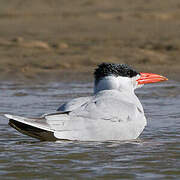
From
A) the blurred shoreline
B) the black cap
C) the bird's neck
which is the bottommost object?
the bird's neck

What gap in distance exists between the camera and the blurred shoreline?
1334 cm

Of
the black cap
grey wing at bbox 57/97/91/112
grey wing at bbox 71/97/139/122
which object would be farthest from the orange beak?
grey wing at bbox 57/97/91/112

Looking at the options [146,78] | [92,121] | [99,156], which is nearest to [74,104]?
[92,121]

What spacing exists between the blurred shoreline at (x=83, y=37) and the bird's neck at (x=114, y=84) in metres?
5.09

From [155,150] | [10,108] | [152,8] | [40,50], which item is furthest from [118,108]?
[152,8]

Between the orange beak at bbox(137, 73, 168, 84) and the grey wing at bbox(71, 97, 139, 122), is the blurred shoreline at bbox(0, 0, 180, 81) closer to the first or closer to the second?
the orange beak at bbox(137, 73, 168, 84)

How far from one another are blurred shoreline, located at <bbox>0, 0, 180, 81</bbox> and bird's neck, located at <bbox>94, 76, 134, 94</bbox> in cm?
509

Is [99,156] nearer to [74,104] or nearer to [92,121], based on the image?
[92,121]

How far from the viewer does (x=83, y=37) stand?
54.7 feet

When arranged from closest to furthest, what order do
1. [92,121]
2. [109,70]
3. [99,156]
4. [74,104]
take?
[99,156], [92,121], [74,104], [109,70]

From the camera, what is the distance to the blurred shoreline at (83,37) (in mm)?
13336

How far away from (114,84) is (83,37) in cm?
984

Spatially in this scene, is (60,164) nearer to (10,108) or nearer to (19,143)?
(19,143)

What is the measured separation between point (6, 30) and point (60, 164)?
42.0 feet
